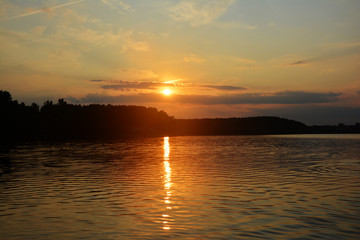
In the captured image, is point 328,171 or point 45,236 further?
point 328,171

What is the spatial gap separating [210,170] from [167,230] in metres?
26.9

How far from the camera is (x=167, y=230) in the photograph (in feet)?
60.0

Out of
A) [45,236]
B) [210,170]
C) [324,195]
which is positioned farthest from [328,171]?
[45,236]

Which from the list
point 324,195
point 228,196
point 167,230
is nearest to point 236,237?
point 167,230

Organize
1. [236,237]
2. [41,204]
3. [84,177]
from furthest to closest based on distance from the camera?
[84,177] < [41,204] < [236,237]

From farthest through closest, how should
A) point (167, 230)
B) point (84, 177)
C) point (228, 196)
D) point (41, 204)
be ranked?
point (84, 177) < point (228, 196) < point (41, 204) < point (167, 230)

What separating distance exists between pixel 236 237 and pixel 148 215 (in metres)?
6.29

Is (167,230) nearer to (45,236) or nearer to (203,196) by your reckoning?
(45,236)

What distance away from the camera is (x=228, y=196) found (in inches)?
1078

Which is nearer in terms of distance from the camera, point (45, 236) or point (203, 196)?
point (45, 236)

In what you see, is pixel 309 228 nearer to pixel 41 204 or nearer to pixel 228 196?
pixel 228 196

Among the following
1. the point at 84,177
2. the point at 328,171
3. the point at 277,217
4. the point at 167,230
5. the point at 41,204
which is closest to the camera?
the point at 167,230

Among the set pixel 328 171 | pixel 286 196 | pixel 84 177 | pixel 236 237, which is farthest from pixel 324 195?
pixel 84 177

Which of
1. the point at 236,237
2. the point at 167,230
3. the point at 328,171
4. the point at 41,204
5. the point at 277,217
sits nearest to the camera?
the point at 236,237
